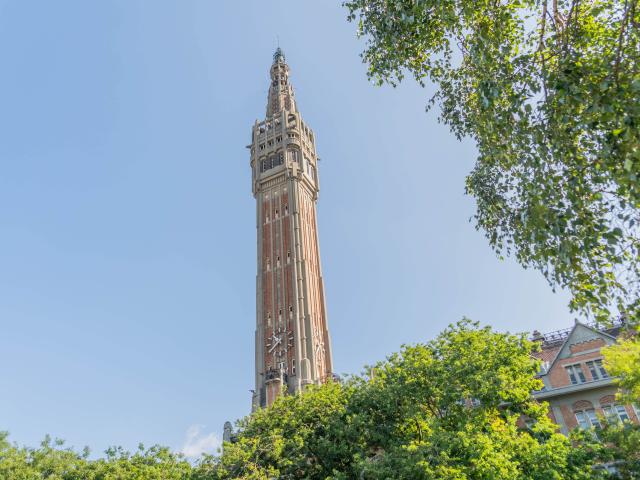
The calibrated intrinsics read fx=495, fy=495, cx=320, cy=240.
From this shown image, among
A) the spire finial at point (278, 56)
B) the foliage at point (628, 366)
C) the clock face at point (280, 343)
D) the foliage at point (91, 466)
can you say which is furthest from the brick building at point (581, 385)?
the spire finial at point (278, 56)

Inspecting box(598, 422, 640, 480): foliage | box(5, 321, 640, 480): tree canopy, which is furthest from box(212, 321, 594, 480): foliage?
box(598, 422, 640, 480): foliage

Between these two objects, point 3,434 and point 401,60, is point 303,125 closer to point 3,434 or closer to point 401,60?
point 3,434

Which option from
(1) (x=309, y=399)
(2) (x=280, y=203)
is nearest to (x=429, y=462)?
(1) (x=309, y=399)

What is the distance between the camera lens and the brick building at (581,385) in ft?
92.8

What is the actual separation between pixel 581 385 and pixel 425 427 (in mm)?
14096

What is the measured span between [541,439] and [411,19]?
18033 mm

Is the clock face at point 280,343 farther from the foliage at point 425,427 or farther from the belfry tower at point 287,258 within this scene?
the foliage at point 425,427

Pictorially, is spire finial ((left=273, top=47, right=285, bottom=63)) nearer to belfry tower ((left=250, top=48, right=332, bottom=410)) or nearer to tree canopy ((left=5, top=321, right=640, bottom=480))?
belfry tower ((left=250, top=48, right=332, bottom=410))

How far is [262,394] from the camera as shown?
51.1 m

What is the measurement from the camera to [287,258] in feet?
204

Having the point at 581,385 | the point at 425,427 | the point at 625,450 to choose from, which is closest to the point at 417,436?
the point at 425,427

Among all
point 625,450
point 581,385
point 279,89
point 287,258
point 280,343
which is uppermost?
point 279,89

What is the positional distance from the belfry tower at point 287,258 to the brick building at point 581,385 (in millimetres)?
24619

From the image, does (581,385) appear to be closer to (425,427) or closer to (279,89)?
(425,427)
